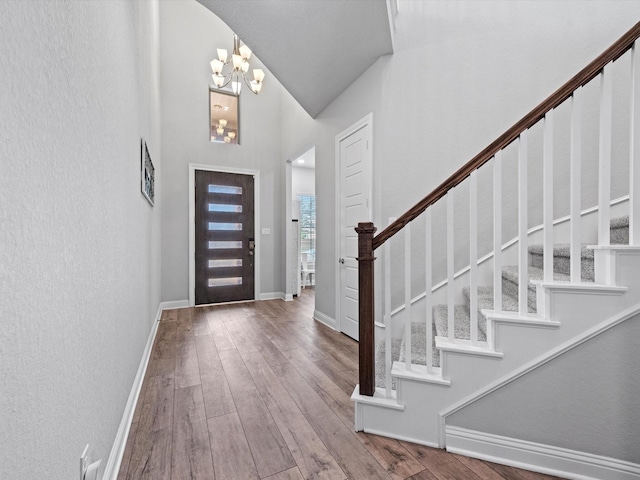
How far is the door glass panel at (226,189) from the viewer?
470 centimetres

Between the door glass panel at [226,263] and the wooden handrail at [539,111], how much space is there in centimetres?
365

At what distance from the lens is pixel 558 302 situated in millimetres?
1306

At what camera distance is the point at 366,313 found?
1.60m

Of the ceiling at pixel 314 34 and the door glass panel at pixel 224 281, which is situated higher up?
the ceiling at pixel 314 34

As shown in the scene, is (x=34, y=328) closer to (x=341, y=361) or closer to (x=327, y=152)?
(x=341, y=361)

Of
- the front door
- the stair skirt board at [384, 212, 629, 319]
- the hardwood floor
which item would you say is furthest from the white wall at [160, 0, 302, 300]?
the stair skirt board at [384, 212, 629, 319]

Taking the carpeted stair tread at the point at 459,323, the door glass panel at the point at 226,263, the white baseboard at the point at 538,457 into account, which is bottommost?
the white baseboard at the point at 538,457

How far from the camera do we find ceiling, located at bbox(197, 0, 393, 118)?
2.29 metres

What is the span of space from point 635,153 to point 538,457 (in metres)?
1.39

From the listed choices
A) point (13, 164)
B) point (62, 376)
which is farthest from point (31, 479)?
point (13, 164)

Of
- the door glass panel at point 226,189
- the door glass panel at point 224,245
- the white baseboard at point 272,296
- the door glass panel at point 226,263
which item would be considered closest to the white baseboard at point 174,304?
the door glass panel at point 226,263

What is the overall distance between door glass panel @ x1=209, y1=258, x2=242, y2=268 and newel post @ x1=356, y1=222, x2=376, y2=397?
3588mm

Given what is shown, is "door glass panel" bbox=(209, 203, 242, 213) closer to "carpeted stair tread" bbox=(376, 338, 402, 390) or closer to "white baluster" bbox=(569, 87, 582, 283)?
"carpeted stair tread" bbox=(376, 338, 402, 390)

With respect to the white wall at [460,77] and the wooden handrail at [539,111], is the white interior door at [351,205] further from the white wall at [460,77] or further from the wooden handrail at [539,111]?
the wooden handrail at [539,111]
